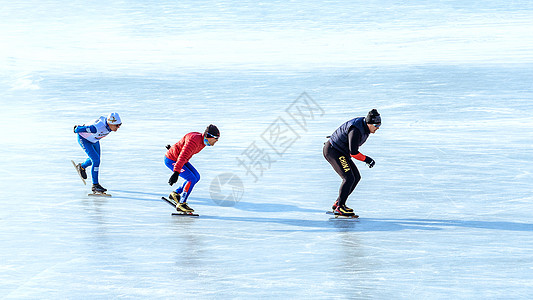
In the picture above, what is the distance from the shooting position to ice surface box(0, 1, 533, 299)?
5.39 m

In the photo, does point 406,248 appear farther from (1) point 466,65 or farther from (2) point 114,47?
(2) point 114,47

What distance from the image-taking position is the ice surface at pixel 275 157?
5391 millimetres

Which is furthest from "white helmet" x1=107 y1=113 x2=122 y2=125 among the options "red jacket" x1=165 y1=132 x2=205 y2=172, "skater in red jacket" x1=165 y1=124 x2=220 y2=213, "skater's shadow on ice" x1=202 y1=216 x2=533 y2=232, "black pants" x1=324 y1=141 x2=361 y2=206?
"black pants" x1=324 y1=141 x2=361 y2=206

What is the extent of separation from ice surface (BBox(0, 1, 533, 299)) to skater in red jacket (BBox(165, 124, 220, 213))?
28 centimetres

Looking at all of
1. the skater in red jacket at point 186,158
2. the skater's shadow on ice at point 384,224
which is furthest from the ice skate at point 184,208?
the skater's shadow on ice at point 384,224

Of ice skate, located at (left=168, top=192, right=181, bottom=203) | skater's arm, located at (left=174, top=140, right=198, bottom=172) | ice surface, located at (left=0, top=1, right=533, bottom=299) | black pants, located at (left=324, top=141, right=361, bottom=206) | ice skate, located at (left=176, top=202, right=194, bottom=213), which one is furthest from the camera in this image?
ice skate, located at (left=168, top=192, right=181, bottom=203)

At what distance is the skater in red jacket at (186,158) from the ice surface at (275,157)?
0.91ft

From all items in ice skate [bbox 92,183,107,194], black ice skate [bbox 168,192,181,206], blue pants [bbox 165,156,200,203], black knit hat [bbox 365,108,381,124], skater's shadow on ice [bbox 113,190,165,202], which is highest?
black knit hat [bbox 365,108,381,124]

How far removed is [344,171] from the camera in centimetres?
703

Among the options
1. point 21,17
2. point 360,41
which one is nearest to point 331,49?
point 360,41

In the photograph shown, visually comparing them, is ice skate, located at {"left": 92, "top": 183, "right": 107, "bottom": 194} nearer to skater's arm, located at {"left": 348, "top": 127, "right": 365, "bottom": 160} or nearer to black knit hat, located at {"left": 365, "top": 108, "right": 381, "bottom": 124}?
skater's arm, located at {"left": 348, "top": 127, "right": 365, "bottom": 160}

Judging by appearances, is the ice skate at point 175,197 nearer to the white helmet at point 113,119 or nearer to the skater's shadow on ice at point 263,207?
the skater's shadow on ice at point 263,207

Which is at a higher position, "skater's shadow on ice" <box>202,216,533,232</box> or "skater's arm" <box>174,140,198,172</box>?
"skater's arm" <box>174,140,198,172</box>

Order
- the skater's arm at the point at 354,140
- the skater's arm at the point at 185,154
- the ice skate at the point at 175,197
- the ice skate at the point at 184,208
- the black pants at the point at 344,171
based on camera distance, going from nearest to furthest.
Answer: the skater's arm at the point at 354,140 < the skater's arm at the point at 185,154 < the black pants at the point at 344,171 < the ice skate at the point at 184,208 < the ice skate at the point at 175,197
